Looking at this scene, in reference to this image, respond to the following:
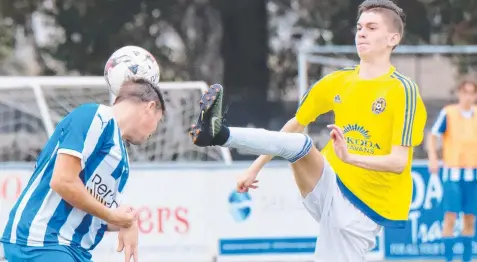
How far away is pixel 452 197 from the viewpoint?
11.7m

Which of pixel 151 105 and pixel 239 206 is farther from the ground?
pixel 151 105

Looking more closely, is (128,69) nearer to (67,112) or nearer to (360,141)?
(360,141)

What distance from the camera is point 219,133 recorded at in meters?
5.44

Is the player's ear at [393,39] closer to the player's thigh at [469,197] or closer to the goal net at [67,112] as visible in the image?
the player's thigh at [469,197]

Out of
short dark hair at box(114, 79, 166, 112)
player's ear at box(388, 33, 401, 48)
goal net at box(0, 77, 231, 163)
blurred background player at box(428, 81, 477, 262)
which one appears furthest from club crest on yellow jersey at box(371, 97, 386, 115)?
goal net at box(0, 77, 231, 163)

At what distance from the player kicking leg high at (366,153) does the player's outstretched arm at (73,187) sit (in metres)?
1.52

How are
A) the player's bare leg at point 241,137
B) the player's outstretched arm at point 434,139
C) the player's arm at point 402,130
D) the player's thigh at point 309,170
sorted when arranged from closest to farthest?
the player's bare leg at point 241,137, the player's thigh at point 309,170, the player's arm at point 402,130, the player's outstretched arm at point 434,139

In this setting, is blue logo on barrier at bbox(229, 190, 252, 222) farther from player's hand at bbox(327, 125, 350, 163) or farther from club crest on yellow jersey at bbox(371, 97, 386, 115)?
player's hand at bbox(327, 125, 350, 163)

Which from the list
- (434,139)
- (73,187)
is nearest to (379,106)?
(73,187)

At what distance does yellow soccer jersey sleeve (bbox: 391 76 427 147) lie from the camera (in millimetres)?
6309

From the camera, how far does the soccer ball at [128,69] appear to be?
614 centimetres

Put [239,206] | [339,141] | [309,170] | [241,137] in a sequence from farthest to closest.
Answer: [239,206] < [309,170] < [339,141] < [241,137]

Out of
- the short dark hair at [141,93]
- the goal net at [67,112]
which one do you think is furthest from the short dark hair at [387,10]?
the goal net at [67,112]

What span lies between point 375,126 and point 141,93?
1789mm
